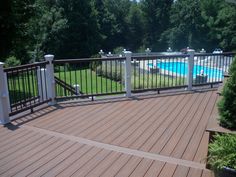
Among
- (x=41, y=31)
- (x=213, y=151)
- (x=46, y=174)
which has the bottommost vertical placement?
(x=46, y=174)

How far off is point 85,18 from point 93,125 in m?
26.4

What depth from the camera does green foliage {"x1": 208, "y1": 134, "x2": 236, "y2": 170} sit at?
245cm

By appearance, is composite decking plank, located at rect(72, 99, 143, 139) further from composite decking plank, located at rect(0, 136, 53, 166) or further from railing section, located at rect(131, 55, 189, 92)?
railing section, located at rect(131, 55, 189, 92)

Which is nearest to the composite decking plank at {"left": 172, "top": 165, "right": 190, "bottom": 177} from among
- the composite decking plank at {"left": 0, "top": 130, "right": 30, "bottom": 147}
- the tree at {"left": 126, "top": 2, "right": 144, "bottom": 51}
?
the composite decking plank at {"left": 0, "top": 130, "right": 30, "bottom": 147}

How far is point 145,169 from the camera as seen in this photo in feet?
10.3

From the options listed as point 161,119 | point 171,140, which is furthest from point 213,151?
point 161,119

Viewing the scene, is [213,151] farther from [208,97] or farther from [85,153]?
[208,97]

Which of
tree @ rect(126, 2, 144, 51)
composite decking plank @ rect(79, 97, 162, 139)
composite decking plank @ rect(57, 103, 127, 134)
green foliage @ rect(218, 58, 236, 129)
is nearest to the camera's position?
green foliage @ rect(218, 58, 236, 129)

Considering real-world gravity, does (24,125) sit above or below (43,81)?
below

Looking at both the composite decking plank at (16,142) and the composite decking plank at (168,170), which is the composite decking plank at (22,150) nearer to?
the composite decking plank at (16,142)

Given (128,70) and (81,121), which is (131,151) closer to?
(81,121)

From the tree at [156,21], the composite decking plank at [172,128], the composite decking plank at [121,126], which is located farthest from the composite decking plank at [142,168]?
the tree at [156,21]

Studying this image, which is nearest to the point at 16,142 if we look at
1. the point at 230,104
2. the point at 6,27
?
the point at 230,104

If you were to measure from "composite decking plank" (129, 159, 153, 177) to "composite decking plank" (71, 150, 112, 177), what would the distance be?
0.50 meters
